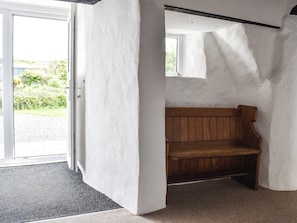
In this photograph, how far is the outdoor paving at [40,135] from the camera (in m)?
4.49

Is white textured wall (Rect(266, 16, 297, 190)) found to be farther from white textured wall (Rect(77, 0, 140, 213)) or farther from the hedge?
the hedge

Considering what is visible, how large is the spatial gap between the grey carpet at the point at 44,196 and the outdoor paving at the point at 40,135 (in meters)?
0.78

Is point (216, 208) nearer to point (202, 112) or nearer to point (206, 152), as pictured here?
point (206, 152)

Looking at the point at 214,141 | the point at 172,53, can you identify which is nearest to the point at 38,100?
the point at 172,53

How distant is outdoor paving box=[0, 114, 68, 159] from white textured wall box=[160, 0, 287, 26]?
316 cm

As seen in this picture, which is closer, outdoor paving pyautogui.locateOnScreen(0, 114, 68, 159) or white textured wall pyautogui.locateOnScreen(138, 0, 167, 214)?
white textured wall pyautogui.locateOnScreen(138, 0, 167, 214)

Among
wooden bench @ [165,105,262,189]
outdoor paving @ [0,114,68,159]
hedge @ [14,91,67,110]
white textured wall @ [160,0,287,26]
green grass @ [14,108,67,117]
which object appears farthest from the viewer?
green grass @ [14,108,67,117]

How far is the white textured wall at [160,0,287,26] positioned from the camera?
102 inches

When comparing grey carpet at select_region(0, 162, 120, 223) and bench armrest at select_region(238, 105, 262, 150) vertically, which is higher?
bench armrest at select_region(238, 105, 262, 150)

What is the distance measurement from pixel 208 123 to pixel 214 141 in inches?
9.2

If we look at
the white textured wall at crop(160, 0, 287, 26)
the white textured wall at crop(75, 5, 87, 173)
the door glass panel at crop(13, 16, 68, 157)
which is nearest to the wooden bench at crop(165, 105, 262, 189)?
the white textured wall at crop(160, 0, 287, 26)

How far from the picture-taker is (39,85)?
4.53 metres

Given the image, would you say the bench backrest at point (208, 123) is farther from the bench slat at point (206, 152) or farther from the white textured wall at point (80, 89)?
the white textured wall at point (80, 89)

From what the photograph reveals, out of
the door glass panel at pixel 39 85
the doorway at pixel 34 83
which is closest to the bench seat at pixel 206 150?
the doorway at pixel 34 83
